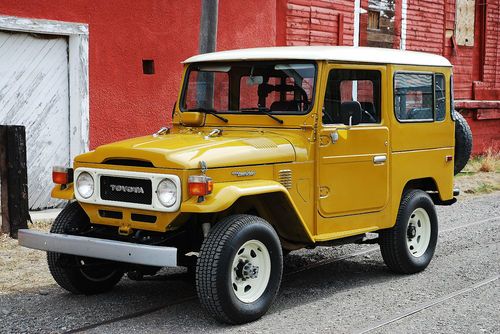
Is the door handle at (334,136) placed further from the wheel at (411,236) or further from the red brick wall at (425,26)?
the red brick wall at (425,26)

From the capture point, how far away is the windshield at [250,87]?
7055mm

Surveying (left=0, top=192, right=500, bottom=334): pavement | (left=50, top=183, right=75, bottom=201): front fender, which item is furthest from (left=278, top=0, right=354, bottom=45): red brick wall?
(left=50, top=183, right=75, bottom=201): front fender

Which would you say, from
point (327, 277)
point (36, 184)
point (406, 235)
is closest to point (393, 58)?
point (406, 235)

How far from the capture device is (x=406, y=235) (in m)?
7.77

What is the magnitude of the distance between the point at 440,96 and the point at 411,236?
1452 millimetres

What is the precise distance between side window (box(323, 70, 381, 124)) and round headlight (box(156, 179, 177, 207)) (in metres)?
1.65

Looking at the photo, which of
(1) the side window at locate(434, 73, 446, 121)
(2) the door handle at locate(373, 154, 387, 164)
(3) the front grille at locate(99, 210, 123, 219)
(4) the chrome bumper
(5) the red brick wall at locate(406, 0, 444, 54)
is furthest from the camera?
(5) the red brick wall at locate(406, 0, 444, 54)

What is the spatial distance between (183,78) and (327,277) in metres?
2.31

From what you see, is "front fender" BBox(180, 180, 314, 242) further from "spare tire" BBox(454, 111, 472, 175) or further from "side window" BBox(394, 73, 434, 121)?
"spare tire" BBox(454, 111, 472, 175)

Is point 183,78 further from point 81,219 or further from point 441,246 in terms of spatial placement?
point 441,246

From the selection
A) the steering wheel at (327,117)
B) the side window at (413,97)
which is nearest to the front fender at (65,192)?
the steering wheel at (327,117)

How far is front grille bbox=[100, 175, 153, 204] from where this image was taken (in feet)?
20.2

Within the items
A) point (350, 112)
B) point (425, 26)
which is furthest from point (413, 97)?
point (425, 26)

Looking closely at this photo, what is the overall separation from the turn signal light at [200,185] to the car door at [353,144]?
1.38m
